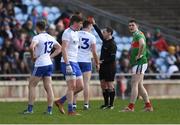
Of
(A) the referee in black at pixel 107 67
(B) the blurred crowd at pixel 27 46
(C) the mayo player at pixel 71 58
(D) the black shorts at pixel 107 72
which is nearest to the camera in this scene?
(C) the mayo player at pixel 71 58

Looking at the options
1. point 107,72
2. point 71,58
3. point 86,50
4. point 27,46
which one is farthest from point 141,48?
point 27,46

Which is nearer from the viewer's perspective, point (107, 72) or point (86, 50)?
point (86, 50)

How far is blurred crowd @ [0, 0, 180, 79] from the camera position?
94.7 feet

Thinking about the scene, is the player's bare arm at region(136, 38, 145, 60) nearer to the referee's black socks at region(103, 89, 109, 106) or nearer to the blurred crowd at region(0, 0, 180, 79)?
the referee's black socks at region(103, 89, 109, 106)

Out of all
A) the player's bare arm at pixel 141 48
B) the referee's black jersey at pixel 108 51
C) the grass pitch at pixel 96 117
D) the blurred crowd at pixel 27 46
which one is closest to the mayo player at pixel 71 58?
the grass pitch at pixel 96 117

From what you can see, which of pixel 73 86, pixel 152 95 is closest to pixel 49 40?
pixel 73 86

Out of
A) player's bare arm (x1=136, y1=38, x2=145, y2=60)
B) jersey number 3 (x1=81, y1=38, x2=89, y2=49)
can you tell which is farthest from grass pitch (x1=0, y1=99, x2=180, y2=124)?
jersey number 3 (x1=81, y1=38, x2=89, y2=49)

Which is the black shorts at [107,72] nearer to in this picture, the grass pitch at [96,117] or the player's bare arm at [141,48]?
the grass pitch at [96,117]

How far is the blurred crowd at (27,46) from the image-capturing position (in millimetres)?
28875

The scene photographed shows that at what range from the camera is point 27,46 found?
97.4 ft

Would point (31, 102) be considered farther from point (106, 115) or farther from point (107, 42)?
point (107, 42)

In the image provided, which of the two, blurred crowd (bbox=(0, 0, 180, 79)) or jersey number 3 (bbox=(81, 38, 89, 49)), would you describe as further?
blurred crowd (bbox=(0, 0, 180, 79))

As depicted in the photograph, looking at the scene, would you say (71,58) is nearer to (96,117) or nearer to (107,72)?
(96,117)

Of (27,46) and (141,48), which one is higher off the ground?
(141,48)
